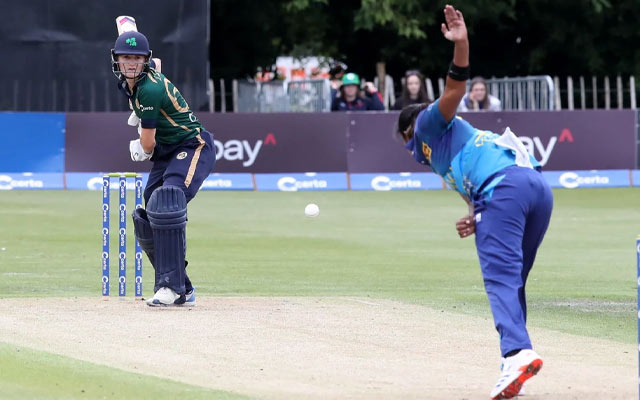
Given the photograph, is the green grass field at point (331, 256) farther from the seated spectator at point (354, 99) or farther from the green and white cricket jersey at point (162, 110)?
the green and white cricket jersey at point (162, 110)

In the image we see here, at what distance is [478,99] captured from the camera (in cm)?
2142

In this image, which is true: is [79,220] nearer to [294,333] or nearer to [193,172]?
[193,172]

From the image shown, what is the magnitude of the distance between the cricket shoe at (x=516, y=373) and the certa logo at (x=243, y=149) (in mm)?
16475

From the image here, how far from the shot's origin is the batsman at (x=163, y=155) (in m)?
9.01

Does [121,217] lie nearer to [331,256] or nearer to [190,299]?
[190,299]

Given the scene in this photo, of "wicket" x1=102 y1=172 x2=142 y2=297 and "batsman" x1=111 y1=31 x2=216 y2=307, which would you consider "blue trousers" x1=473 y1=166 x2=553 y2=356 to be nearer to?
"batsman" x1=111 y1=31 x2=216 y2=307

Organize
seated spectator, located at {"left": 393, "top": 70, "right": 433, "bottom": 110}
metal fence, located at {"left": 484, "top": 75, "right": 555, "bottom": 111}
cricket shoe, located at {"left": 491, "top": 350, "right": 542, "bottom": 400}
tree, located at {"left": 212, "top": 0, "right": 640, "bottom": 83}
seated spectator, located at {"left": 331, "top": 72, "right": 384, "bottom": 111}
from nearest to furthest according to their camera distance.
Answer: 1. cricket shoe, located at {"left": 491, "top": 350, "right": 542, "bottom": 400}
2. seated spectator, located at {"left": 393, "top": 70, "right": 433, "bottom": 110}
3. seated spectator, located at {"left": 331, "top": 72, "right": 384, "bottom": 111}
4. metal fence, located at {"left": 484, "top": 75, "right": 555, "bottom": 111}
5. tree, located at {"left": 212, "top": 0, "right": 640, "bottom": 83}

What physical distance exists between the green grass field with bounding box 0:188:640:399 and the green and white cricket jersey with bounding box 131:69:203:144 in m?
1.88

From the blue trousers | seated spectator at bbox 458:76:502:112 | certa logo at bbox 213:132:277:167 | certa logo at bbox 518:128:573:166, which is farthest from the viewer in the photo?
certa logo at bbox 518:128:573:166

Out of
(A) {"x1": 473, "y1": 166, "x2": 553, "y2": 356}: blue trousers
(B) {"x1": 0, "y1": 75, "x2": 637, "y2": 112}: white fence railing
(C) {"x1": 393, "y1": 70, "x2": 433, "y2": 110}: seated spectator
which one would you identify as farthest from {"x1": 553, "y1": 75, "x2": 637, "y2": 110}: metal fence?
(A) {"x1": 473, "y1": 166, "x2": 553, "y2": 356}: blue trousers

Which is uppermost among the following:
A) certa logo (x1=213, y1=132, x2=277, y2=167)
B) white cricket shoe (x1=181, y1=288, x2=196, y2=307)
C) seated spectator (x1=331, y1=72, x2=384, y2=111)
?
seated spectator (x1=331, y1=72, x2=384, y2=111)

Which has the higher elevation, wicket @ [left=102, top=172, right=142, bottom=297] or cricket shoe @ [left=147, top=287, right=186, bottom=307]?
wicket @ [left=102, top=172, right=142, bottom=297]

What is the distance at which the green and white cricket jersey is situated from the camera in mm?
9000

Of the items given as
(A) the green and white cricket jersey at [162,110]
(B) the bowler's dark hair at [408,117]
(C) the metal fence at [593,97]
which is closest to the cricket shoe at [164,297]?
(A) the green and white cricket jersey at [162,110]
